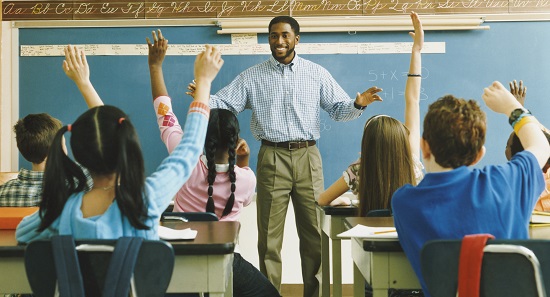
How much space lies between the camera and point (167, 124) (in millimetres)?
2607

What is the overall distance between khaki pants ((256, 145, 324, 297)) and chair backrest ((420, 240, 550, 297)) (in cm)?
208

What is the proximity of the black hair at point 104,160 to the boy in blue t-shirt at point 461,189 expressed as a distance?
2.25ft

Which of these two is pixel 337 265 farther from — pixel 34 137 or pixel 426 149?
pixel 34 137

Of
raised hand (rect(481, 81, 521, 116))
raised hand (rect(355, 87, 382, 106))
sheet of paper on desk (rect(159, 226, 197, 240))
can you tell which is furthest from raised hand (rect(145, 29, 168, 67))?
raised hand (rect(355, 87, 382, 106))

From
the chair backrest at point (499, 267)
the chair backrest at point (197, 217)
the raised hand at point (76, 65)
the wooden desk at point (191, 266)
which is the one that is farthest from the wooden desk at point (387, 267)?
the raised hand at point (76, 65)

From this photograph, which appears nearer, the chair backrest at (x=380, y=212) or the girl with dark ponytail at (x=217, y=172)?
the chair backrest at (x=380, y=212)

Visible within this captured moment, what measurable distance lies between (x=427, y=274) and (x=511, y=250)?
0.65 feet

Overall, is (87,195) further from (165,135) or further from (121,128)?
(165,135)

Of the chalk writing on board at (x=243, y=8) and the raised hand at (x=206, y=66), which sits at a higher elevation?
the chalk writing on board at (x=243, y=8)

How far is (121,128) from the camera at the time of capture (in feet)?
4.96

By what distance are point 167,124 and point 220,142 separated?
0.26 m

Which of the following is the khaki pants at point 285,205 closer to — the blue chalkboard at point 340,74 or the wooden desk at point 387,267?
the blue chalkboard at point 340,74

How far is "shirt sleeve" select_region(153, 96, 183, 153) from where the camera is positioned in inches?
97.3

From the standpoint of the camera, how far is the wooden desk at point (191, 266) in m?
1.60
